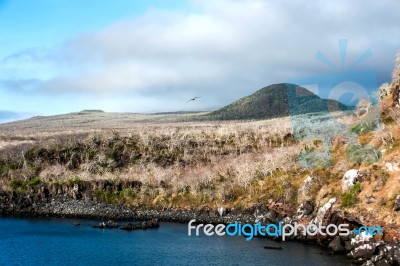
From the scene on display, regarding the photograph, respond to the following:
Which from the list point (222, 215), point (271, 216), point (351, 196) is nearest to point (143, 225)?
point (222, 215)

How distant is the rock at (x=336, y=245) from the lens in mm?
66375

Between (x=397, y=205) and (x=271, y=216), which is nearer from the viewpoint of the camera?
(x=397, y=205)

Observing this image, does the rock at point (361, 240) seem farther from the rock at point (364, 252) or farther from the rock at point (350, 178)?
the rock at point (350, 178)

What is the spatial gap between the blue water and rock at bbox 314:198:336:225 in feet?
22.7

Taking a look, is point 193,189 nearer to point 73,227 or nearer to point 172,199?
point 172,199

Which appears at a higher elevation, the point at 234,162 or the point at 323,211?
the point at 234,162

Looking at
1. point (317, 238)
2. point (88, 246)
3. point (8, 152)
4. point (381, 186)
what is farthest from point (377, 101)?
point (8, 152)

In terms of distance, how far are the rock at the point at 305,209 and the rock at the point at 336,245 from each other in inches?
506

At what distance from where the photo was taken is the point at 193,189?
9969 cm

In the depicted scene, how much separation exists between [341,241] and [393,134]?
25621 millimetres

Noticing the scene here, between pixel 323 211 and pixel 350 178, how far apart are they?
7.47 m

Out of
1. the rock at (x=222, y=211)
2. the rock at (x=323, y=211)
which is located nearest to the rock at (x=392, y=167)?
the rock at (x=323, y=211)

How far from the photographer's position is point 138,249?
69.1m

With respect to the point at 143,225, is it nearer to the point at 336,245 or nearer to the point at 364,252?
the point at 336,245
